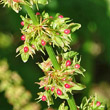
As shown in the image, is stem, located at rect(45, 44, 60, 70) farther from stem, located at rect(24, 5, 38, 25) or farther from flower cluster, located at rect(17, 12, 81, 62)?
stem, located at rect(24, 5, 38, 25)

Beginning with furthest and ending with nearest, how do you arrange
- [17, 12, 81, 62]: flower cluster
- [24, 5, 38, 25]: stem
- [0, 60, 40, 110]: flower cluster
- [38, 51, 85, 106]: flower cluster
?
1. [0, 60, 40, 110]: flower cluster
2. [38, 51, 85, 106]: flower cluster
3. [17, 12, 81, 62]: flower cluster
4. [24, 5, 38, 25]: stem

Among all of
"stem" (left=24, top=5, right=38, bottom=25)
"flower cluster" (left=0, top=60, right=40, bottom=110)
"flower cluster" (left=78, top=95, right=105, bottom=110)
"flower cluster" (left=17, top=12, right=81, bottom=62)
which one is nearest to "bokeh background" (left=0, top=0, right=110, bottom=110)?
"flower cluster" (left=0, top=60, right=40, bottom=110)

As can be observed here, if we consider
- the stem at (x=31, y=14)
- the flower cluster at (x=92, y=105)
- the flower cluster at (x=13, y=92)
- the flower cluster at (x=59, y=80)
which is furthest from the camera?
the flower cluster at (x=13, y=92)

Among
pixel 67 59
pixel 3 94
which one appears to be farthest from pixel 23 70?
pixel 67 59

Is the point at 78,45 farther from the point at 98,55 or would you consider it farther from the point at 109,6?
the point at 109,6

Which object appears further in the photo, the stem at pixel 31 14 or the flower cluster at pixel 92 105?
the flower cluster at pixel 92 105

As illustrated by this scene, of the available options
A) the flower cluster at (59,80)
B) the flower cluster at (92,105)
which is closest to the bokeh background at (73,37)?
the flower cluster at (92,105)

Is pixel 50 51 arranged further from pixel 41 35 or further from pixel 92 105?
pixel 92 105

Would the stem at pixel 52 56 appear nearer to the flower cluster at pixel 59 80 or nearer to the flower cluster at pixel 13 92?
the flower cluster at pixel 59 80

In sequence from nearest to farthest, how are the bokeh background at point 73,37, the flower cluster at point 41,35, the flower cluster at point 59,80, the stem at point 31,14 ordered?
the stem at point 31,14 < the flower cluster at point 41,35 < the flower cluster at point 59,80 < the bokeh background at point 73,37
